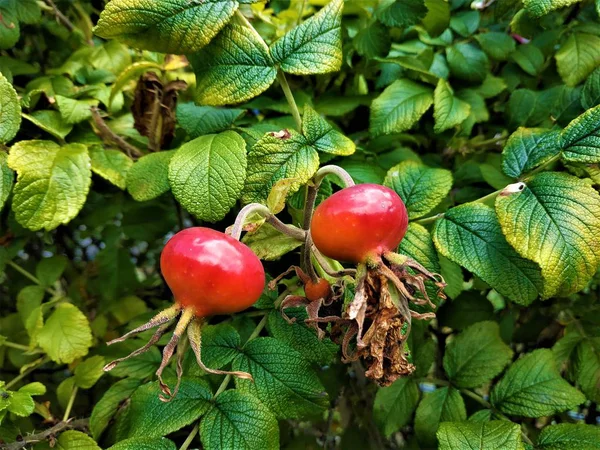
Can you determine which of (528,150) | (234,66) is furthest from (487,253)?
(234,66)

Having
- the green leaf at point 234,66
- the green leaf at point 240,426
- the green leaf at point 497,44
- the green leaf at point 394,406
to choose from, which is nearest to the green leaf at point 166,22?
the green leaf at point 234,66

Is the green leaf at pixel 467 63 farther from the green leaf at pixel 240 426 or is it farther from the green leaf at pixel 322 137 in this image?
the green leaf at pixel 240 426

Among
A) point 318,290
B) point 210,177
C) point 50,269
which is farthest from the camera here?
point 50,269

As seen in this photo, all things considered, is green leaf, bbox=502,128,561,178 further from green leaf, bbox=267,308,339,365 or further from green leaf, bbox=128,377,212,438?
green leaf, bbox=128,377,212,438

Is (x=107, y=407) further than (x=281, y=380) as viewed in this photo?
Yes

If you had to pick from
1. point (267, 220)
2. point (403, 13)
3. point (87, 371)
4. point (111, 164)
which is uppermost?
point (403, 13)

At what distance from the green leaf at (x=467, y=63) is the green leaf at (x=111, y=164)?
0.83 m

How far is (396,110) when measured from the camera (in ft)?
3.96

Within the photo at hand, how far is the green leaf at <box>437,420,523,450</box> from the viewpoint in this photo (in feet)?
2.96

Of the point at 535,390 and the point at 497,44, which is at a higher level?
the point at 497,44

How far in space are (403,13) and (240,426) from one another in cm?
94

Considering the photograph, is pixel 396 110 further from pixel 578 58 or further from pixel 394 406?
pixel 394 406

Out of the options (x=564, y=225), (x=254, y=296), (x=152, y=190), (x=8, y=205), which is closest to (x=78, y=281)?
(x=8, y=205)

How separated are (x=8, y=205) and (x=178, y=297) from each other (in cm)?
89
